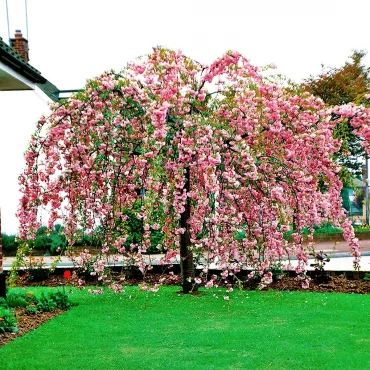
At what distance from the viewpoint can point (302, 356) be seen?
6.23 meters

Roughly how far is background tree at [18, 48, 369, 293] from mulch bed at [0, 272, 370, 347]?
101 centimetres

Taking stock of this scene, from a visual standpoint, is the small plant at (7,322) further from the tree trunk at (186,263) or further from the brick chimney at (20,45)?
the brick chimney at (20,45)

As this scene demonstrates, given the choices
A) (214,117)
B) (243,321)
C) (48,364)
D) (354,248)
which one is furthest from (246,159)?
(48,364)

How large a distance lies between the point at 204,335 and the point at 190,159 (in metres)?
2.41

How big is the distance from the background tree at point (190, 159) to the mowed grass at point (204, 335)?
0.59 m

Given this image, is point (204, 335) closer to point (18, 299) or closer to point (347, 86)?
point (18, 299)

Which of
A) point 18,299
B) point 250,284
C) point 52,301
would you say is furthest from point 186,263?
point 18,299

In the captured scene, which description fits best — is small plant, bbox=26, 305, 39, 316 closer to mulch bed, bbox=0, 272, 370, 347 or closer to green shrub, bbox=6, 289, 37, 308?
mulch bed, bbox=0, 272, 370, 347

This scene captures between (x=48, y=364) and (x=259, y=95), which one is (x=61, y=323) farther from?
(x=259, y=95)

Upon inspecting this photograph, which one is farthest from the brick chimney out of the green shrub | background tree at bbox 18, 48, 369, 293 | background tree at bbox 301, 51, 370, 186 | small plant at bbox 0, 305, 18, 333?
background tree at bbox 301, 51, 370, 186

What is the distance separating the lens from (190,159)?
8594mm

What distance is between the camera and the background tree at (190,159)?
28.9 feet

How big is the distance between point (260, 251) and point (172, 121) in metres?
2.25

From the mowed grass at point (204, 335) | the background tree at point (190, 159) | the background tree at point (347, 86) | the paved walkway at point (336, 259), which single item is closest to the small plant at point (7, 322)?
the mowed grass at point (204, 335)
